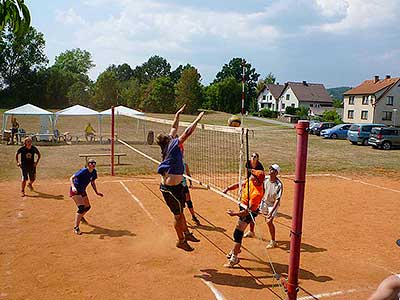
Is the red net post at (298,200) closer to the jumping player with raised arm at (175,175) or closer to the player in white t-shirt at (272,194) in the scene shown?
the jumping player with raised arm at (175,175)

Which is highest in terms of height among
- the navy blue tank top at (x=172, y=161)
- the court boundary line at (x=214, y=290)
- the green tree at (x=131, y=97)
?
the green tree at (x=131, y=97)

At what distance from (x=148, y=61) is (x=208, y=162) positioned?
102 metres

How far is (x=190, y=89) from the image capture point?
200ft

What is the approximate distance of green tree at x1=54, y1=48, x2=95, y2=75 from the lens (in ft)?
291

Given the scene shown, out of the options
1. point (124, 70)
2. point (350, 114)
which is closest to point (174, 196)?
point (350, 114)

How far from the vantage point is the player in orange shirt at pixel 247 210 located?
6.72 m

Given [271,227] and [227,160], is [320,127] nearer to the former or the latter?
[227,160]

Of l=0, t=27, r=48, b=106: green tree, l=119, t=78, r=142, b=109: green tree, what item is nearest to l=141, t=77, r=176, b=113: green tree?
l=119, t=78, r=142, b=109: green tree

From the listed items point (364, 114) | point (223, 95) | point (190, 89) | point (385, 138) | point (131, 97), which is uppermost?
point (190, 89)

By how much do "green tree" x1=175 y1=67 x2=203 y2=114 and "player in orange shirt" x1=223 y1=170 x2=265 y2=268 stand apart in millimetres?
52481

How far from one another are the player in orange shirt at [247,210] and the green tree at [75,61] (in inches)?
3421

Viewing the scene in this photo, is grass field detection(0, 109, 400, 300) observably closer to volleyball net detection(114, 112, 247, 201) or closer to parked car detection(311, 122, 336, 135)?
volleyball net detection(114, 112, 247, 201)

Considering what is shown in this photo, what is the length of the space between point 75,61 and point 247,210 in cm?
9066

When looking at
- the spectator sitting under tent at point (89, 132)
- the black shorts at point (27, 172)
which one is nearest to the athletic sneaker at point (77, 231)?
the black shorts at point (27, 172)
